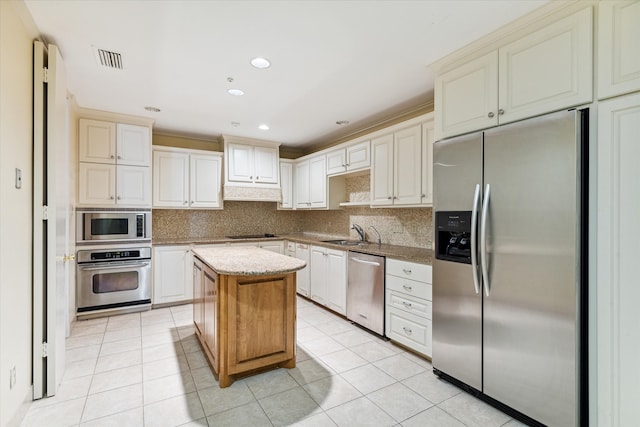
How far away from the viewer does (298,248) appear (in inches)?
190

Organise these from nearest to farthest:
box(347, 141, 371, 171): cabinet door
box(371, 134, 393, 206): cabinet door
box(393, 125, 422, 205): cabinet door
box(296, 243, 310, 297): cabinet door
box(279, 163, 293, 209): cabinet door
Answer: box(393, 125, 422, 205): cabinet door → box(371, 134, 393, 206): cabinet door → box(347, 141, 371, 171): cabinet door → box(296, 243, 310, 297): cabinet door → box(279, 163, 293, 209): cabinet door

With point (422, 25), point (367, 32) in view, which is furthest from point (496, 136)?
point (367, 32)

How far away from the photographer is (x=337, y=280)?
3902 mm

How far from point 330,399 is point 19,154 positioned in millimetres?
2471

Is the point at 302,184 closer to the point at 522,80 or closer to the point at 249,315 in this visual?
the point at 249,315

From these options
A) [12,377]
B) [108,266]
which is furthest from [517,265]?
[108,266]

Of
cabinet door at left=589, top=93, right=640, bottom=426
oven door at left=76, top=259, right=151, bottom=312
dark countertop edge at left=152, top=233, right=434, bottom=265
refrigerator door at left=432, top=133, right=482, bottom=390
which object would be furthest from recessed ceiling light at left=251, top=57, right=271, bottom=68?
oven door at left=76, top=259, right=151, bottom=312

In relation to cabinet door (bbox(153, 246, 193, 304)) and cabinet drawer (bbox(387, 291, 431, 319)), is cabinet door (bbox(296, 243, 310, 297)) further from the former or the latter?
cabinet drawer (bbox(387, 291, 431, 319))

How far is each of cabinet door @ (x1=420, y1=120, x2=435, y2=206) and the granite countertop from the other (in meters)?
1.37

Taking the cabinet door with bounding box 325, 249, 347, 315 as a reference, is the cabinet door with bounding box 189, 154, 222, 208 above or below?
above

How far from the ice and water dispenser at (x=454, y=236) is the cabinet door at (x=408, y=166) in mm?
770

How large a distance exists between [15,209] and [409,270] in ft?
9.23

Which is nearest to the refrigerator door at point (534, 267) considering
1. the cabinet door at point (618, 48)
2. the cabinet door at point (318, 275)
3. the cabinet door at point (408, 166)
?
the cabinet door at point (618, 48)

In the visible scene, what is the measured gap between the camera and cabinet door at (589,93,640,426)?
156cm
